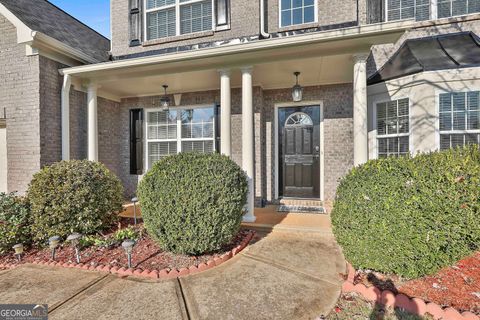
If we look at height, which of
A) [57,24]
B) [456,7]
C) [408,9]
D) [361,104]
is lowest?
[361,104]

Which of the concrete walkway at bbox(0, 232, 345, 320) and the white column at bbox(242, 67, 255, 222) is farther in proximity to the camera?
the white column at bbox(242, 67, 255, 222)

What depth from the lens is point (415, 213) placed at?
2.24m

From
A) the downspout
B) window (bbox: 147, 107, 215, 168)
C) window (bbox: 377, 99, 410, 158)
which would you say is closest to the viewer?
window (bbox: 377, 99, 410, 158)

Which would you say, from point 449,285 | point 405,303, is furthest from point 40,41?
point 449,285

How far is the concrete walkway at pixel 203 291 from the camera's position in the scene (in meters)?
2.14

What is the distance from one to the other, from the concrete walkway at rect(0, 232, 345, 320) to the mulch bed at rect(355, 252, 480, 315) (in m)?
0.55

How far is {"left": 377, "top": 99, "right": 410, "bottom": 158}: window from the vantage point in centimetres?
430

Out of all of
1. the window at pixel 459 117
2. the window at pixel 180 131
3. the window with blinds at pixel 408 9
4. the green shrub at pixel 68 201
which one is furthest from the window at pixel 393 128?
the green shrub at pixel 68 201

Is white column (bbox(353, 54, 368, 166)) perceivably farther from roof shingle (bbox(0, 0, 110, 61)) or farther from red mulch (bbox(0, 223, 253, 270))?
roof shingle (bbox(0, 0, 110, 61))

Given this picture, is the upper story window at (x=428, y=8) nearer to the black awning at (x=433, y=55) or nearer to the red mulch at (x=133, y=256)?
the black awning at (x=433, y=55)

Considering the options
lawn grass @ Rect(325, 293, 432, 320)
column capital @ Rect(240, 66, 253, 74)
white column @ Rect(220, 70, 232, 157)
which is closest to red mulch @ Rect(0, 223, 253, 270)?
lawn grass @ Rect(325, 293, 432, 320)

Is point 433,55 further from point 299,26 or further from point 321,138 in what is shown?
point 299,26

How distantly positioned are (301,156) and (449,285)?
3910 mm

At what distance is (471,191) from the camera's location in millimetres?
2129
